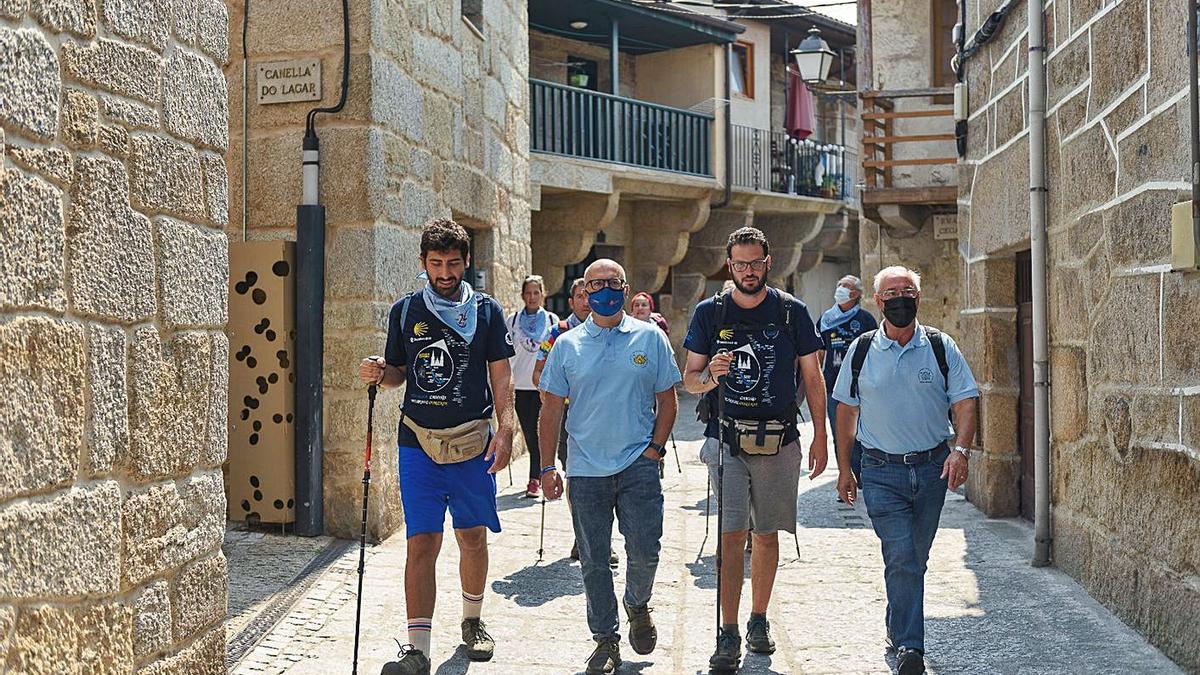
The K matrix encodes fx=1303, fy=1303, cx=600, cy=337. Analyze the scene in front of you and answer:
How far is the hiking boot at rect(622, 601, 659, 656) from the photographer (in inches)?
205

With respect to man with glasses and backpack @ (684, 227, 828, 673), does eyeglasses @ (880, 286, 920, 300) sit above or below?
above

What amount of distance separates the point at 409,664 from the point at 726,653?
1.23 meters

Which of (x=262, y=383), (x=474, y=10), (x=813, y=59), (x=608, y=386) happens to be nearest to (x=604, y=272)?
(x=608, y=386)

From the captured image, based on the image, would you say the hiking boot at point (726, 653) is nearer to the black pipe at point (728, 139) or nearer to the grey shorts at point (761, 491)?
the grey shorts at point (761, 491)

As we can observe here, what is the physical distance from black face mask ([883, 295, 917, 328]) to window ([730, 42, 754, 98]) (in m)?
17.7

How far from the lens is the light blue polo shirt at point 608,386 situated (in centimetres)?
511

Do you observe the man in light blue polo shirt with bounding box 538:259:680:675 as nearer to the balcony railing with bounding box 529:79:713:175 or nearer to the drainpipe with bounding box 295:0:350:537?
the drainpipe with bounding box 295:0:350:537

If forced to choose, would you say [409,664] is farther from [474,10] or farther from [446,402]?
[474,10]

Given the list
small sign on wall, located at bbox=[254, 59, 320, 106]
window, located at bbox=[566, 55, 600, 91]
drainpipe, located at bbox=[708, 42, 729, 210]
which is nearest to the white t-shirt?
small sign on wall, located at bbox=[254, 59, 320, 106]

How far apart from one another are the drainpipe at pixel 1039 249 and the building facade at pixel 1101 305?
5 cm

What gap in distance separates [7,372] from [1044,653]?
4.12m

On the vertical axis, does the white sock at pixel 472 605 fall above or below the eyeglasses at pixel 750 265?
below

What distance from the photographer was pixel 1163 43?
5242mm

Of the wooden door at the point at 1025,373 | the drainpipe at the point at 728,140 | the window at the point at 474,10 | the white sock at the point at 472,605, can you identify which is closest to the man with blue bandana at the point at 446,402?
the white sock at the point at 472,605
